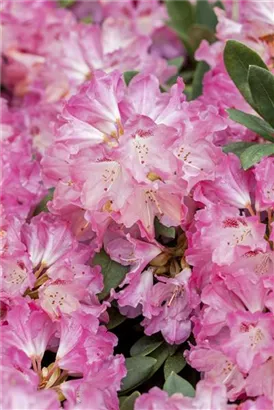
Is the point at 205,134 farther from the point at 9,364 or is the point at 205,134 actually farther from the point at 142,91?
the point at 9,364

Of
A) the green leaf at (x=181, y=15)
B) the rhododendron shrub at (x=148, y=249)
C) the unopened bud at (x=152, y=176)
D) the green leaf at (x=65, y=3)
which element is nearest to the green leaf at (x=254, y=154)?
the rhododendron shrub at (x=148, y=249)

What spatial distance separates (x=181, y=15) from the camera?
5.01 ft

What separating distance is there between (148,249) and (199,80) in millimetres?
412

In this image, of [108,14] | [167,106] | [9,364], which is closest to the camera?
[9,364]

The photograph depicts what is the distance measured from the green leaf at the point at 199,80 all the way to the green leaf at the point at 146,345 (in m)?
0.43

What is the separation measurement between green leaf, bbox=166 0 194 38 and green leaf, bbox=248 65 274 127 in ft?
1.62

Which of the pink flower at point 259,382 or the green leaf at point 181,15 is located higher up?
the green leaf at point 181,15

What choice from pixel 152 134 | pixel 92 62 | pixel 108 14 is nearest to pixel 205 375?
pixel 152 134

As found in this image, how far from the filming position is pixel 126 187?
971 millimetres

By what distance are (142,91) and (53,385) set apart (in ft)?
1.26

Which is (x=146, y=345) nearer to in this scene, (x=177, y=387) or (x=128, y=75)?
(x=177, y=387)

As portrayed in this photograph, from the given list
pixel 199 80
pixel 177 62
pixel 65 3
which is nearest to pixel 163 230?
pixel 199 80

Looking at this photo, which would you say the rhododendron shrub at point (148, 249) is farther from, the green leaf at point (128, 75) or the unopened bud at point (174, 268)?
the green leaf at point (128, 75)

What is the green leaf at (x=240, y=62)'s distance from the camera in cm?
109
